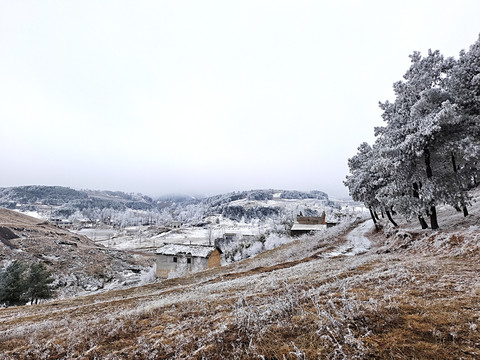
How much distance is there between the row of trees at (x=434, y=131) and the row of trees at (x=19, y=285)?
132 feet

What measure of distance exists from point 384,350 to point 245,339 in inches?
96.6

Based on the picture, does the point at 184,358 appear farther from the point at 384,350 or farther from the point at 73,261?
the point at 73,261

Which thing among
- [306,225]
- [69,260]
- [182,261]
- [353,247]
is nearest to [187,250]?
[182,261]

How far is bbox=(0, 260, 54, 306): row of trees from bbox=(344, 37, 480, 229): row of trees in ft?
132

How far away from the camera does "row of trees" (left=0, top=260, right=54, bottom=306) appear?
28.3 metres

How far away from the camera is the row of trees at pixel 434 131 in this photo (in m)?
14.2

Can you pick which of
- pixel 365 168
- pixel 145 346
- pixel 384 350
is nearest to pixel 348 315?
pixel 384 350

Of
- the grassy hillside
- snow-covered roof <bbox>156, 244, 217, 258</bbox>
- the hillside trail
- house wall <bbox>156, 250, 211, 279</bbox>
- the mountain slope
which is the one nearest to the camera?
the grassy hillside

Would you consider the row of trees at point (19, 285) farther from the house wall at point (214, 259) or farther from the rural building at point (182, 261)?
the house wall at point (214, 259)

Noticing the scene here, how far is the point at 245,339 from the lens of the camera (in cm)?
473

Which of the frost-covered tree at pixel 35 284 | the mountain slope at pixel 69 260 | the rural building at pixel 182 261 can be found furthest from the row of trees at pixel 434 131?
the mountain slope at pixel 69 260

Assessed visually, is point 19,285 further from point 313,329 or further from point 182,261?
point 313,329

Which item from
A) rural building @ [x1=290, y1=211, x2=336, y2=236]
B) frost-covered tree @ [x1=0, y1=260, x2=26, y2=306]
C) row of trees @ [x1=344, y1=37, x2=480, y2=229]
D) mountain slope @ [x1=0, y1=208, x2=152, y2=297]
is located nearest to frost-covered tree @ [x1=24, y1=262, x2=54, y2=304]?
frost-covered tree @ [x1=0, y1=260, x2=26, y2=306]

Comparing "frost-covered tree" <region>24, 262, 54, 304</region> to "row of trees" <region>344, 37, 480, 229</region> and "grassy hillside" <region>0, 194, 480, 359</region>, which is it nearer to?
"grassy hillside" <region>0, 194, 480, 359</region>
